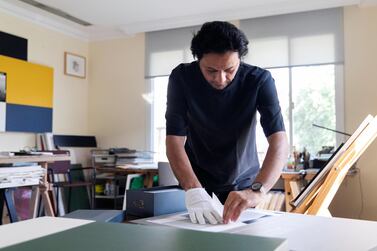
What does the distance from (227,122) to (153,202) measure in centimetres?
47

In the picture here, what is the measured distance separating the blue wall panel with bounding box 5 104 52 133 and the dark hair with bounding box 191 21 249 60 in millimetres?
3402

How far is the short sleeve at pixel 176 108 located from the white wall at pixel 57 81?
3205 mm

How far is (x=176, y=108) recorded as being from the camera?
1564mm

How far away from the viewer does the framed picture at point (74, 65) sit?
5.01m

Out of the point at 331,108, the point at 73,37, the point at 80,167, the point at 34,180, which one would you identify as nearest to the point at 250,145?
the point at 34,180

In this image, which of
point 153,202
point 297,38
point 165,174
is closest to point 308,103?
point 297,38

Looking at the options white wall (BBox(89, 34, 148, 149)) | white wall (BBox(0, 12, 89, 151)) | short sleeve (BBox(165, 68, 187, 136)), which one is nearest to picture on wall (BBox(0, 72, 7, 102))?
white wall (BBox(0, 12, 89, 151))

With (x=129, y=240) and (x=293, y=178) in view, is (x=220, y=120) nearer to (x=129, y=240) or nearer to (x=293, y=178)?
(x=129, y=240)

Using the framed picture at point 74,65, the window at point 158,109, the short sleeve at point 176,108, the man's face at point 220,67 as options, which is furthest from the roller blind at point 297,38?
the man's face at point 220,67

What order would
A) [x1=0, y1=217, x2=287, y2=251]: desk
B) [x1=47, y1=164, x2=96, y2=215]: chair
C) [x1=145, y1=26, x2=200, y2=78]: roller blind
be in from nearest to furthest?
1. [x1=0, y1=217, x2=287, y2=251]: desk
2. [x1=47, y1=164, x2=96, y2=215]: chair
3. [x1=145, y1=26, x2=200, y2=78]: roller blind

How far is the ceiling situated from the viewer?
157 inches

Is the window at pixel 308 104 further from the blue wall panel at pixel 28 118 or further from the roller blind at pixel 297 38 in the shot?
the blue wall panel at pixel 28 118

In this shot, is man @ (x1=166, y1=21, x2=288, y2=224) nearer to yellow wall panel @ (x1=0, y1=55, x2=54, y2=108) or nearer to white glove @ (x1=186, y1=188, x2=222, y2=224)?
white glove @ (x1=186, y1=188, x2=222, y2=224)

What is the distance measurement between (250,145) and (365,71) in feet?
9.37
